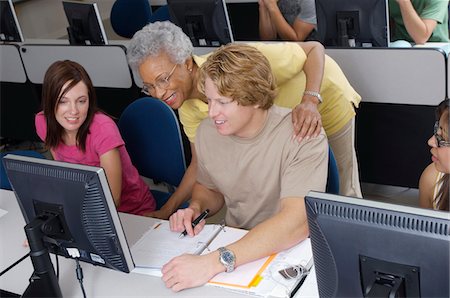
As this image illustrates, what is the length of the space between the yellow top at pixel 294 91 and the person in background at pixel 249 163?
197 millimetres

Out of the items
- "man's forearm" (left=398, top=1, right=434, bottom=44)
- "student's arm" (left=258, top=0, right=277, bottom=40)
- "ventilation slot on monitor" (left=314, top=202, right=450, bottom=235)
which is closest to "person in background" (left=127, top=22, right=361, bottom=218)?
"ventilation slot on monitor" (left=314, top=202, right=450, bottom=235)

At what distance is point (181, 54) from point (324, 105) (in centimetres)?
64

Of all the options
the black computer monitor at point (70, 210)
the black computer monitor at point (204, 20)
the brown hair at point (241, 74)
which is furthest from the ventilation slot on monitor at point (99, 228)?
the black computer monitor at point (204, 20)

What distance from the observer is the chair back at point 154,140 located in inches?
83.5

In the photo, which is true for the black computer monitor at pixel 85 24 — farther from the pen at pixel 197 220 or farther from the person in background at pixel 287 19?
the pen at pixel 197 220

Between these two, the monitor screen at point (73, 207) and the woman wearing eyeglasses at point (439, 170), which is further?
the woman wearing eyeglasses at point (439, 170)

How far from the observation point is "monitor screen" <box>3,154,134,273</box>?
4.33ft

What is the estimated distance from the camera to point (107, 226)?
1348 mm

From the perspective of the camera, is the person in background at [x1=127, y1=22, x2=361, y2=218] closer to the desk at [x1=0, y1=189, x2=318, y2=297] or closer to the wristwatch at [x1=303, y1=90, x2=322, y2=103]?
the wristwatch at [x1=303, y1=90, x2=322, y2=103]

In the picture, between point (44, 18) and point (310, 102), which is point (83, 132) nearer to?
point (310, 102)

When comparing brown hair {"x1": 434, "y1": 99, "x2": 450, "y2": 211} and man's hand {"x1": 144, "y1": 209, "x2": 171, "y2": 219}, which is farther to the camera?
man's hand {"x1": 144, "y1": 209, "x2": 171, "y2": 219}

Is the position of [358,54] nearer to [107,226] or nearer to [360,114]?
[360,114]

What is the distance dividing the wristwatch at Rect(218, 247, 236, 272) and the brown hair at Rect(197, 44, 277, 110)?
41 centimetres

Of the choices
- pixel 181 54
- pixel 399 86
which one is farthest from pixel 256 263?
pixel 399 86
